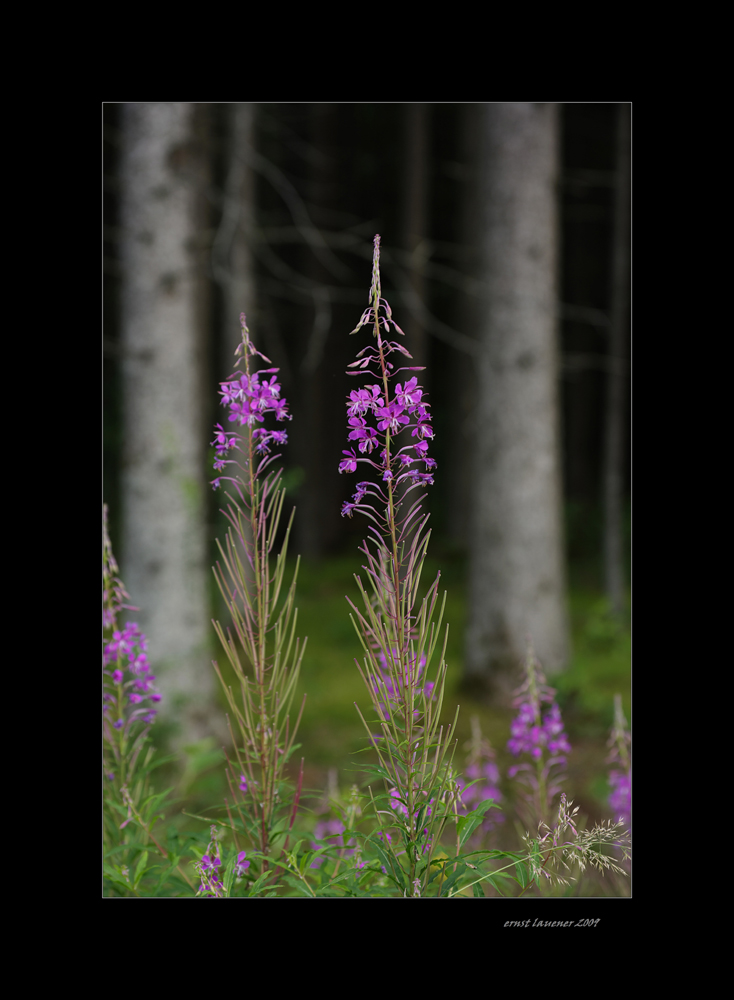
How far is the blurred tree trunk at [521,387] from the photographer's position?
12.6ft

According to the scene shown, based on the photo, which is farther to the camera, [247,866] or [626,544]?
[626,544]

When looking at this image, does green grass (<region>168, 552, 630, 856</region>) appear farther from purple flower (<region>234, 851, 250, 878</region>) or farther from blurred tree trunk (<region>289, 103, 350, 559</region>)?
blurred tree trunk (<region>289, 103, 350, 559</region>)

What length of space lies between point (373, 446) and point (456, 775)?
2.99 feet

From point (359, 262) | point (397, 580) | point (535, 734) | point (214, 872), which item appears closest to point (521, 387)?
point (535, 734)

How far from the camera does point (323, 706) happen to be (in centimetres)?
343

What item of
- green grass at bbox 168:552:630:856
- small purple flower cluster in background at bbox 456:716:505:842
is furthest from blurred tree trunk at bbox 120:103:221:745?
small purple flower cluster in background at bbox 456:716:505:842

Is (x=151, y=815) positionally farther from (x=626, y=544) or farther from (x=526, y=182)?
(x=626, y=544)

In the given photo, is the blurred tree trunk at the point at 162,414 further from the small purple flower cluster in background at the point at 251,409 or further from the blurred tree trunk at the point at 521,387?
the blurred tree trunk at the point at 521,387

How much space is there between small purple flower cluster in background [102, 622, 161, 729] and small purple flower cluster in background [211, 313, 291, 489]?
563mm

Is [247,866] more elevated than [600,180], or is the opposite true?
[600,180]

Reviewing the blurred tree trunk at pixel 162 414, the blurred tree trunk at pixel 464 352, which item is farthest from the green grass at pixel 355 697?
the blurred tree trunk at pixel 464 352

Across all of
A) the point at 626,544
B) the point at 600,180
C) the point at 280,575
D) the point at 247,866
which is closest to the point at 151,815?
the point at 247,866

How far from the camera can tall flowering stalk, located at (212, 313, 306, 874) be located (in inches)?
77.9

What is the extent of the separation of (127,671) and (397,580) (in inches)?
37.6
